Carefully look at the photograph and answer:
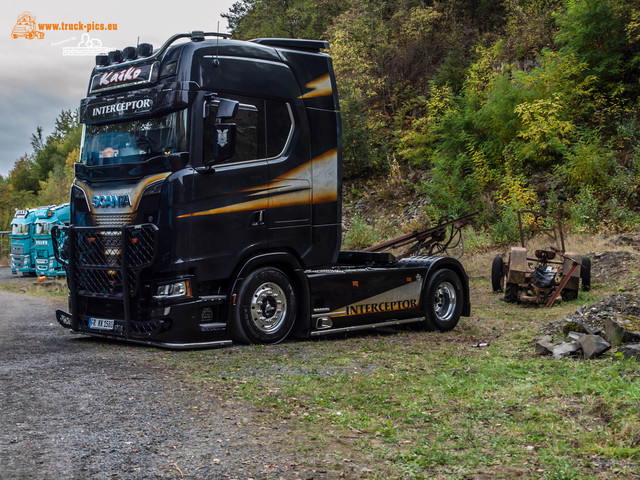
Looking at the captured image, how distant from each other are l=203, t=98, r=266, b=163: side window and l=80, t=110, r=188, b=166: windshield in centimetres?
33

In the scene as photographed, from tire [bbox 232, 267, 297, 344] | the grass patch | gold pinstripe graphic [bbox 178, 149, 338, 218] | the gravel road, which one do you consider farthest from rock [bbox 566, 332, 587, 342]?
the gravel road

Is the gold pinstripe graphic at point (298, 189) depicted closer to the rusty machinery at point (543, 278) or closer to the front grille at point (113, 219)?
the front grille at point (113, 219)

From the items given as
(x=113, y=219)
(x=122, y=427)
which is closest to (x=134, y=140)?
(x=113, y=219)

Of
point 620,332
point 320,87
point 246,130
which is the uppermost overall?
point 320,87

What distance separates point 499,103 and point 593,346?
19.0 m

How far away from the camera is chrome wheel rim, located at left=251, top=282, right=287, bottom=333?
935 cm

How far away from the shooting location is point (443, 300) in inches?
465

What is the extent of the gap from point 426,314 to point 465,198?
1555cm

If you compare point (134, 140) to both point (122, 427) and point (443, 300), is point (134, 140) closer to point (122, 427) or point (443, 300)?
point (122, 427)

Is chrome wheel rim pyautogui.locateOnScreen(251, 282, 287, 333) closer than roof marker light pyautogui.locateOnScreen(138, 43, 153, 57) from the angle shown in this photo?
Yes

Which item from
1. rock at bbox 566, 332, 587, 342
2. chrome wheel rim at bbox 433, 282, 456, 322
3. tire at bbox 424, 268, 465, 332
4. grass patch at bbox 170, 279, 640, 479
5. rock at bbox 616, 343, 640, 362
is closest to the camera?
grass patch at bbox 170, 279, 640, 479

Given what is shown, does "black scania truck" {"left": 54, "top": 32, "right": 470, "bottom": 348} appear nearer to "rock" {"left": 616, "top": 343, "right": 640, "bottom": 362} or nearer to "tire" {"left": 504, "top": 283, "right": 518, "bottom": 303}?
"rock" {"left": 616, "top": 343, "right": 640, "bottom": 362}

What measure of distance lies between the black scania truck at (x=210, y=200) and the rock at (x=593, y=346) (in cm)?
347

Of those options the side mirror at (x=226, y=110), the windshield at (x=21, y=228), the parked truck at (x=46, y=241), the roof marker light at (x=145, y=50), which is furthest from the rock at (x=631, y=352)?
the windshield at (x=21, y=228)
